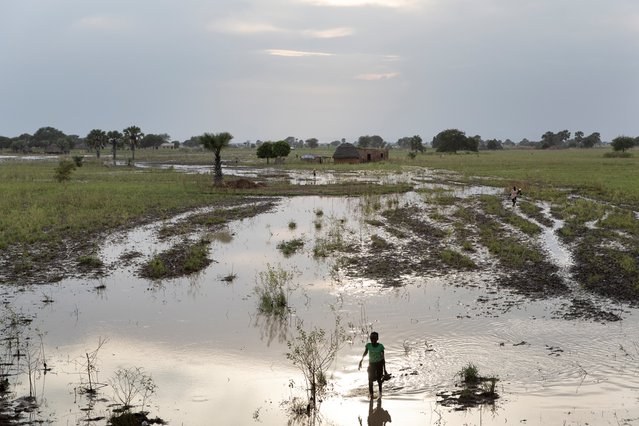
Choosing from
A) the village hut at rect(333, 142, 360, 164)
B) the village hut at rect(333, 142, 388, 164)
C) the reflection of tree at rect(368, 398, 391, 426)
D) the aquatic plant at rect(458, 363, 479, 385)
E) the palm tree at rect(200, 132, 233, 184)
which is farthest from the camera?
the village hut at rect(333, 142, 388, 164)

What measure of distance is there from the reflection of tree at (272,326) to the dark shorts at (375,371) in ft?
13.1

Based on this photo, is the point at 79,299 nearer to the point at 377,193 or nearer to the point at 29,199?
the point at 29,199

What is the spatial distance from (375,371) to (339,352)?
271 centimetres

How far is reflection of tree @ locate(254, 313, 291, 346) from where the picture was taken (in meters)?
15.1

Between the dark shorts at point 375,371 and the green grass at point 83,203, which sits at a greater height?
the green grass at point 83,203

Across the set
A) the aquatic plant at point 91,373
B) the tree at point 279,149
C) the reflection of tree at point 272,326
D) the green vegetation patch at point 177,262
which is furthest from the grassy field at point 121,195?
the tree at point 279,149

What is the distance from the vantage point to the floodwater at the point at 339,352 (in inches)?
435

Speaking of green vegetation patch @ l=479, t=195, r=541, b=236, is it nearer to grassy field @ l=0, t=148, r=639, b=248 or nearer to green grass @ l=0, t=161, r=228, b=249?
grassy field @ l=0, t=148, r=639, b=248

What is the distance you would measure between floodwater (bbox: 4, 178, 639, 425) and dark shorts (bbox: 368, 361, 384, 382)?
0.55m

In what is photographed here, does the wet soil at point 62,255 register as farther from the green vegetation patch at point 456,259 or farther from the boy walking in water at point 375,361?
the boy walking in water at point 375,361

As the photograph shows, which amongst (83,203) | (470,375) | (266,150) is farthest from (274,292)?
(266,150)

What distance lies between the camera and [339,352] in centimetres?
1399

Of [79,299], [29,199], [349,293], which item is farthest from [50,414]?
[29,199]

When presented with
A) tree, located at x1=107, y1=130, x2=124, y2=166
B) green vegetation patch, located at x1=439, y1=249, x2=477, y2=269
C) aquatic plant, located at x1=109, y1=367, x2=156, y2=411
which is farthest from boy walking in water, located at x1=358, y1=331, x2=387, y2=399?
tree, located at x1=107, y1=130, x2=124, y2=166
